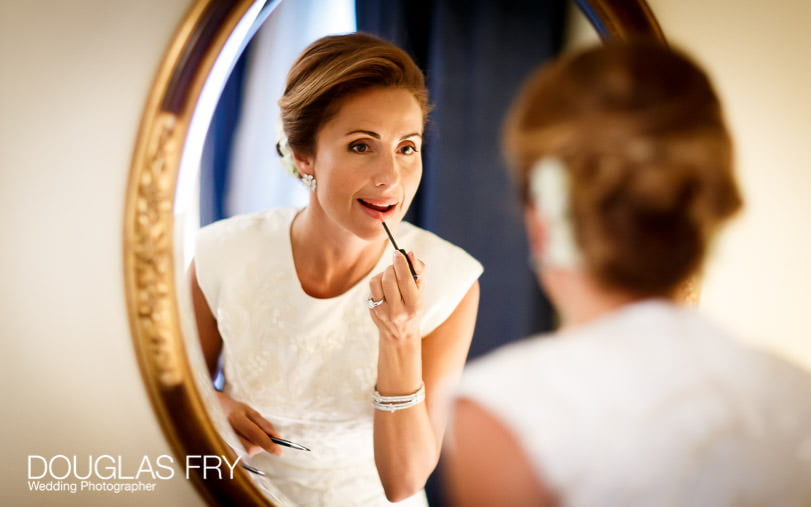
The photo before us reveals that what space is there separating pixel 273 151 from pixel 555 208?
39cm

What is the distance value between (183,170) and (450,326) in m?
0.43

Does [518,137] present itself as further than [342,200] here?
No

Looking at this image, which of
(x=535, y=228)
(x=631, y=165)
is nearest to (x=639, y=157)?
(x=631, y=165)

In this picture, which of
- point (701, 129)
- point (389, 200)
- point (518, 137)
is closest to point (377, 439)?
point (389, 200)

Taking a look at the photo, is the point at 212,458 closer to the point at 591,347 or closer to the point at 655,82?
the point at 591,347

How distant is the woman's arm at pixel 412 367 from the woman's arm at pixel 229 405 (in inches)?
6.2

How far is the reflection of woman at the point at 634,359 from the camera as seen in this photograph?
2.01 ft

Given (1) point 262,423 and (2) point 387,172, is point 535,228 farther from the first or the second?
(1) point 262,423

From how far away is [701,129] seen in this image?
64cm

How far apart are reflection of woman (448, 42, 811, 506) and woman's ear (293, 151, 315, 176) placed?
1.00ft

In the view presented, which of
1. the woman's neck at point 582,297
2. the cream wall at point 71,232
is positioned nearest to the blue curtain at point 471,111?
the woman's neck at point 582,297

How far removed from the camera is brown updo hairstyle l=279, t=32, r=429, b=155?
819 millimetres

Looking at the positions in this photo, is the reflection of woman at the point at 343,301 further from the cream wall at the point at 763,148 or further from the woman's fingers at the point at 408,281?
the cream wall at the point at 763,148

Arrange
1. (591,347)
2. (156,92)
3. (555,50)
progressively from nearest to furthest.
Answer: (591,347), (555,50), (156,92)
